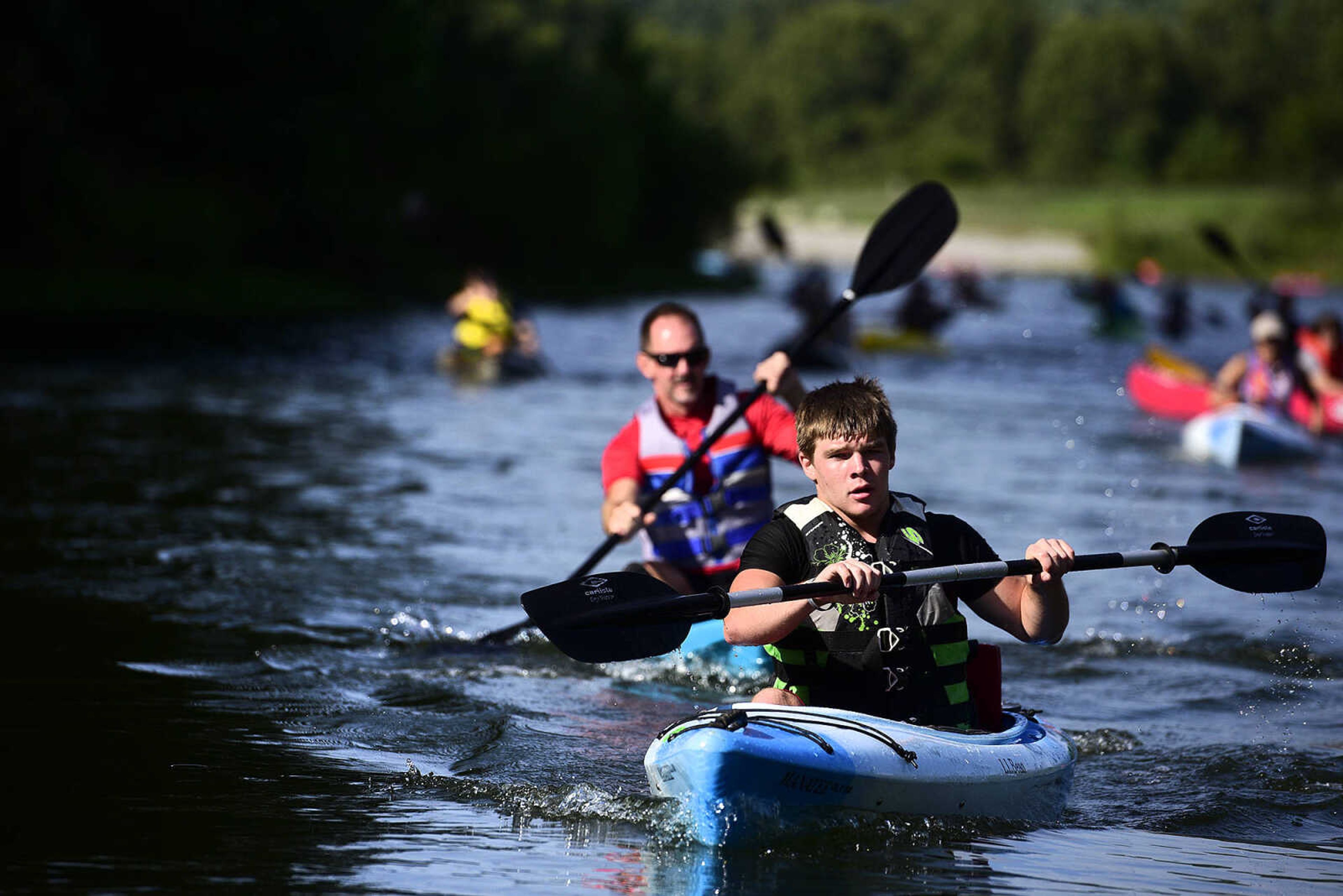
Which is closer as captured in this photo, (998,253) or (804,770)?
(804,770)

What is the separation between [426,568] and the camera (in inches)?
353

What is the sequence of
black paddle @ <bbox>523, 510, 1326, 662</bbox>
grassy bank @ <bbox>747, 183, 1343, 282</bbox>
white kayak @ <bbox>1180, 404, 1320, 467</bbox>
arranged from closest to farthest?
black paddle @ <bbox>523, 510, 1326, 662</bbox>
white kayak @ <bbox>1180, 404, 1320, 467</bbox>
grassy bank @ <bbox>747, 183, 1343, 282</bbox>

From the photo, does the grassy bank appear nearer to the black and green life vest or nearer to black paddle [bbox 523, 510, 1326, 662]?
black paddle [bbox 523, 510, 1326, 662]

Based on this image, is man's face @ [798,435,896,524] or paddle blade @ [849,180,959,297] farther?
paddle blade @ [849,180,959,297]

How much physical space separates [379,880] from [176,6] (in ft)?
95.1

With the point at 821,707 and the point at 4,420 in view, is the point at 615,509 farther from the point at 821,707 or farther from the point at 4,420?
the point at 4,420

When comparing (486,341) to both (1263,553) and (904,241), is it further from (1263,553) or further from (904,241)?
(1263,553)

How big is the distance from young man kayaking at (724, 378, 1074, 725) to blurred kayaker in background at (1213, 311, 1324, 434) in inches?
380

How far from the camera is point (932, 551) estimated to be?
15.4ft

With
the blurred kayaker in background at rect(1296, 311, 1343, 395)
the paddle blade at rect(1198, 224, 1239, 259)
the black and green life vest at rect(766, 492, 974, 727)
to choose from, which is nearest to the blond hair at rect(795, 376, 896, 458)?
the black and green life vest at rect(766, 492, 974, 727)

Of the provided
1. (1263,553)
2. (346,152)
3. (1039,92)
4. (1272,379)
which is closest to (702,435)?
(1263,553)

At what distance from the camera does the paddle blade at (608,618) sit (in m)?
4.64

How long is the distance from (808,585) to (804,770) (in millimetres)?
463

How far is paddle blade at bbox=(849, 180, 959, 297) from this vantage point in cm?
762
